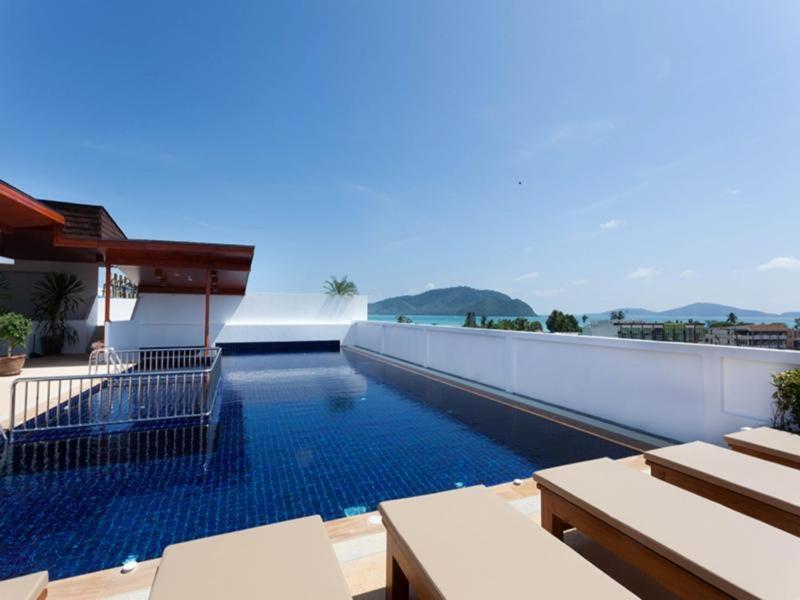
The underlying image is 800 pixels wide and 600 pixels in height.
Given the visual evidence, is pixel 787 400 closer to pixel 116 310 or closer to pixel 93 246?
pixel 93 246

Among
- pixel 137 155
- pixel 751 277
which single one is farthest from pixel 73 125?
pixel 751 277

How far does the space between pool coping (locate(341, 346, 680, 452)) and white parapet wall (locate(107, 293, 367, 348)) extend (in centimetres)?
911

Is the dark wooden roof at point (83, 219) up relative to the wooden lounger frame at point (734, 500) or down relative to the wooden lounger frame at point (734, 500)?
up

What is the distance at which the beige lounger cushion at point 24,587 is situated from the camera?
1.33 metres

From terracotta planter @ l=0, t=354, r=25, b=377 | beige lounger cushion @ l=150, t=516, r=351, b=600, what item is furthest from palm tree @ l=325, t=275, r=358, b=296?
beige lounger cushion @ l=150, t=516, r=351, b=600

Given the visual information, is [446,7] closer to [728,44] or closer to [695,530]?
[728,44]

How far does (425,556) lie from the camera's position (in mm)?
1492

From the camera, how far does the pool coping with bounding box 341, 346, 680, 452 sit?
4.70 metres

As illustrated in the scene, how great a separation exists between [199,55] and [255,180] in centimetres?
678

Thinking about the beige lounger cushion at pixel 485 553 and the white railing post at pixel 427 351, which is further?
the white railing post at pixel 427 351

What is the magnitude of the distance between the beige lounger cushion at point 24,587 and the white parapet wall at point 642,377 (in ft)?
18.5

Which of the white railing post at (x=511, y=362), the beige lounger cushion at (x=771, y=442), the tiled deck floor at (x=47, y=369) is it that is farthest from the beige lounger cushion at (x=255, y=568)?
the tiled deck floor at (x=47, y=369)

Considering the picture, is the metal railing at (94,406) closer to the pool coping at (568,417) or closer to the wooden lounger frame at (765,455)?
the pool coping at (568,417)

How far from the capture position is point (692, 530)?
168cm
